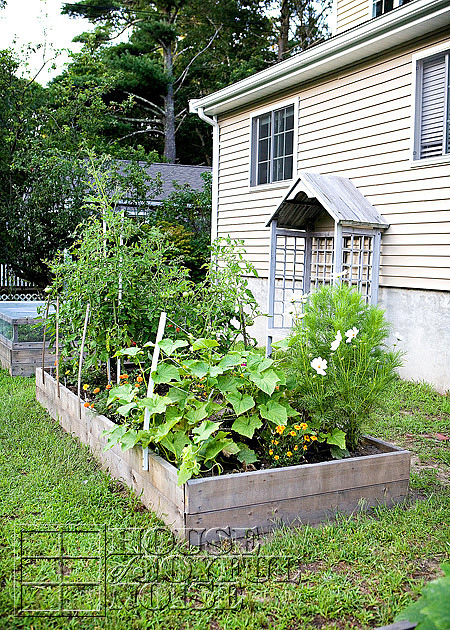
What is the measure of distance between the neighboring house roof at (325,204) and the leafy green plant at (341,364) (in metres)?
3.21

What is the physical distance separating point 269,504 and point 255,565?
0.37 meters

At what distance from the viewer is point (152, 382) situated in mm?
3400

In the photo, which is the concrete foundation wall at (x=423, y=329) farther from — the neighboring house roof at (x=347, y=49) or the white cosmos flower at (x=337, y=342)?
the white cosmos flower at (x=337, y=342)

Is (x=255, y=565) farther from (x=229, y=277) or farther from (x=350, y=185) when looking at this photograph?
(x=350, y=185)

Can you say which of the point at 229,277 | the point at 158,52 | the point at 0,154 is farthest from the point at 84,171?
the point at 158,52

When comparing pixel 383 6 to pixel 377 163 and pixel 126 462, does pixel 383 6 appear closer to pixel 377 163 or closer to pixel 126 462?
pixel 377 163

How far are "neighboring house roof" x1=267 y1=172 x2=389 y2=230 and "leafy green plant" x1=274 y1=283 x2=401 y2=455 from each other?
10.5 feet

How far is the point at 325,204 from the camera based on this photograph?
6.75 metres

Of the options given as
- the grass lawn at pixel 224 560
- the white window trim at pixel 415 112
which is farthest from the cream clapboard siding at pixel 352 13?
the grass lawn at pixel 224 560

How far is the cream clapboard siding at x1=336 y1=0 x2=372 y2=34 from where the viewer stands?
913cm

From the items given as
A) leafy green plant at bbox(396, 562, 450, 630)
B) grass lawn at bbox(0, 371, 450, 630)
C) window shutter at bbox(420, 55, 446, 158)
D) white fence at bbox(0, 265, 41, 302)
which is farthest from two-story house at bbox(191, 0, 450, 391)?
white fence at bbox(0, 265, 41, 302)

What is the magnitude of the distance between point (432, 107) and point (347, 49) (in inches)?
56.5

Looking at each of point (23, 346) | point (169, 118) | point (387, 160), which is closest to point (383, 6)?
point (387, 160)

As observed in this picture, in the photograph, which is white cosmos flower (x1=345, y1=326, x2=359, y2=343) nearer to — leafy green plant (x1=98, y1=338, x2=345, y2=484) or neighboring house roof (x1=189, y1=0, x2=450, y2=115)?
leafy green plant (x1=98, y1=338, x2=345, y2=484)
